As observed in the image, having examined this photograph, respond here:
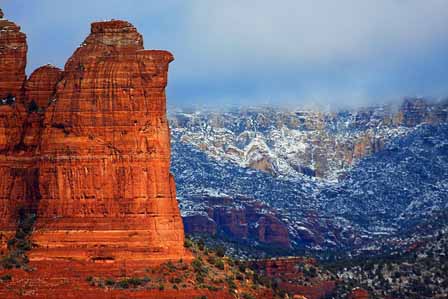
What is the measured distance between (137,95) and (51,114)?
5.80 m

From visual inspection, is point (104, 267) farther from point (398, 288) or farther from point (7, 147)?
point (398, 288)

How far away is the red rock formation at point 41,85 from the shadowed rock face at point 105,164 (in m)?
2.46

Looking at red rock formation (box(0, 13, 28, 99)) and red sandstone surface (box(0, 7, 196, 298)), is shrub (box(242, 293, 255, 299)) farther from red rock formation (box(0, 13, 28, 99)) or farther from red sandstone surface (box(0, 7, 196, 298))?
red rock formation (box(0, 13, 28, 99))

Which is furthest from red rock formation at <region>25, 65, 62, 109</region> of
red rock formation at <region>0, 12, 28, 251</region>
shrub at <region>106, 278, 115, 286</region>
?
shrub at <region>106, 278, 115, 286</region>

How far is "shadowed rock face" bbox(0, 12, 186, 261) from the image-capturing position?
136000 mm

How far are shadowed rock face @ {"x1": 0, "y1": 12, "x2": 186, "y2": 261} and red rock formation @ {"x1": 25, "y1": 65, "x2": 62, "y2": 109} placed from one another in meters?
2.46

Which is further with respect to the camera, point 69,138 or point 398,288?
point 398,288

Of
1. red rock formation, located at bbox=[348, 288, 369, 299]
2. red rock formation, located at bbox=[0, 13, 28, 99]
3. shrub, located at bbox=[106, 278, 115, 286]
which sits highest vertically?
red rock formation, located at bbox=[0, 13, 28, 99]

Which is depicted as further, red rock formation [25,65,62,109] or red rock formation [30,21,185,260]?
red rock formation [25,65,62,109]

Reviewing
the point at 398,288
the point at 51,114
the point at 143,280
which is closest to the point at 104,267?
the point at 143,280

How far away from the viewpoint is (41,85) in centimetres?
14388

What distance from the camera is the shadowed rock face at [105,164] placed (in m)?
136

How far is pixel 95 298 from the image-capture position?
132m

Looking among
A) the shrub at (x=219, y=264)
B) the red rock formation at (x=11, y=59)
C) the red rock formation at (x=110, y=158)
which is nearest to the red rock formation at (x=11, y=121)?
the red rock formation at (x=11, y=59)
